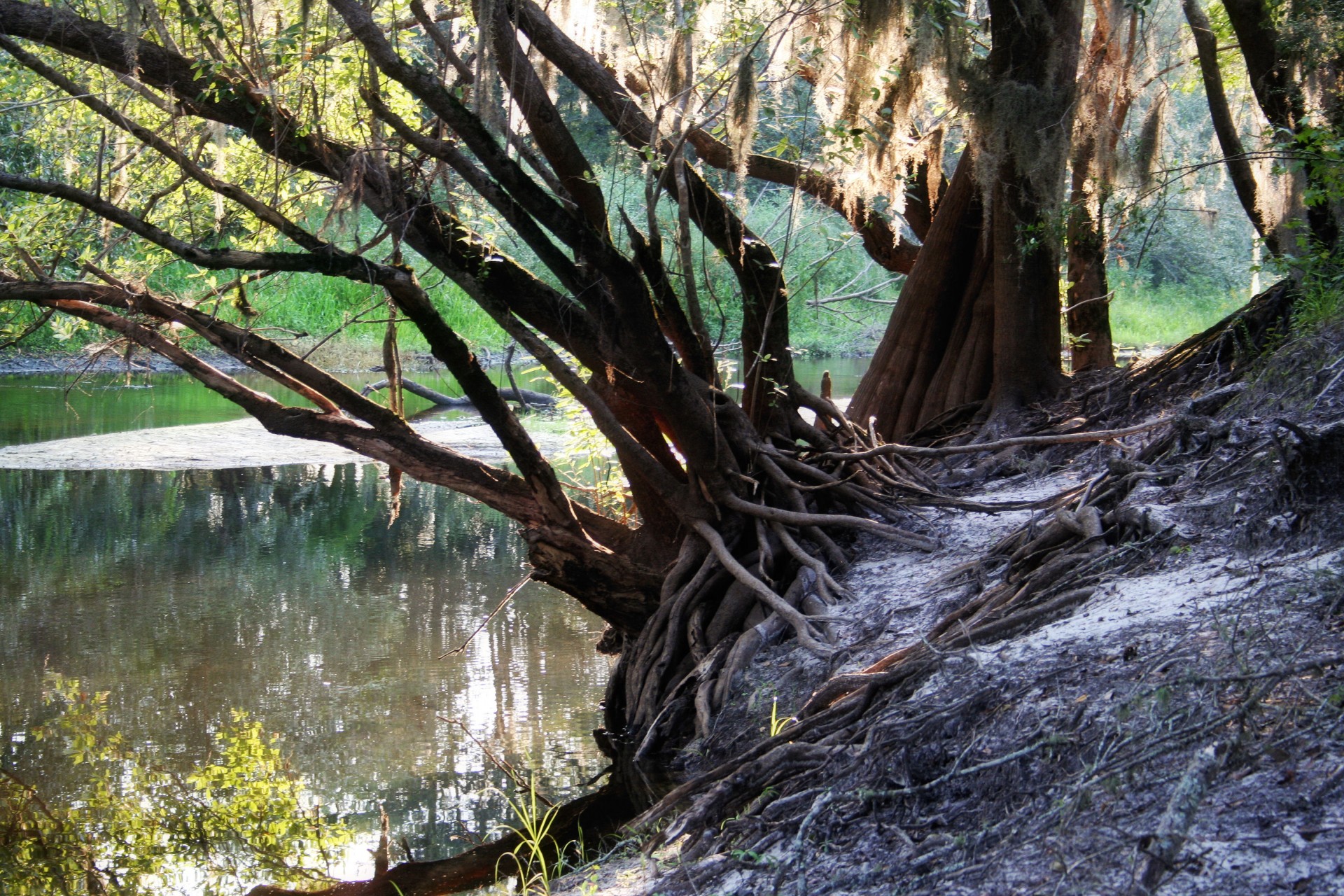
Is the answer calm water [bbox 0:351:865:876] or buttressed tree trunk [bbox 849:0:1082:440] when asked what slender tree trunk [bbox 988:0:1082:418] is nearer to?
buttressed tree trunk [bbox 849:0:1082:440]

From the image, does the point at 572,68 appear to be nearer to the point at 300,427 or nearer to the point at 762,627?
the point at 300,427

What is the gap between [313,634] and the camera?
8.77 m

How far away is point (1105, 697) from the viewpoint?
330 centimetres

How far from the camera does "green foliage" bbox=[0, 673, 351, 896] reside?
206 inches

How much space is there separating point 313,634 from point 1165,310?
93.1ft

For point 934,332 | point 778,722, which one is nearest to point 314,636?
point 778,722

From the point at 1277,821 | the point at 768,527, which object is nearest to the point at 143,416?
the point at 768,527

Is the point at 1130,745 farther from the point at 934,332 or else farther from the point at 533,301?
the point at 934,332

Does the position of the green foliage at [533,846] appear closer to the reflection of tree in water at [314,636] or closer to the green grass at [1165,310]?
the reflection of tree in water at [314,636]

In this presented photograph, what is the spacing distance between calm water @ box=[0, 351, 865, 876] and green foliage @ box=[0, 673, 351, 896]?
164 mm

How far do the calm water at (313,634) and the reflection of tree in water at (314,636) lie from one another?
0.02m

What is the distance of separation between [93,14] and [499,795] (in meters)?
5.83

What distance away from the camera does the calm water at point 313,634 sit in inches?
253

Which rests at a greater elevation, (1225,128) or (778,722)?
(1225,128)
